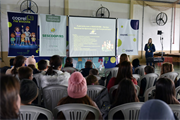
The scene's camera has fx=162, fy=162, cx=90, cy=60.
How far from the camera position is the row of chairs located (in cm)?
128

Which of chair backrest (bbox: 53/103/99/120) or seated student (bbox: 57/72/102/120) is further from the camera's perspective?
seated student (bbox: 57/72/102/120)

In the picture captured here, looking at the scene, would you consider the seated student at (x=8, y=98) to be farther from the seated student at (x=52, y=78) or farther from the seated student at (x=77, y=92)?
the seated student at (x=52, y=78)

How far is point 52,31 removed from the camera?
5.65m

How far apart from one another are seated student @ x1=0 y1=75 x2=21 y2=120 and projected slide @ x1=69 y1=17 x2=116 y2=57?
5.19 m

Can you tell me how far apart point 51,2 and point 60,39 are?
241cm

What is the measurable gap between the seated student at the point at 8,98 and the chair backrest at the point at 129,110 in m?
0.86

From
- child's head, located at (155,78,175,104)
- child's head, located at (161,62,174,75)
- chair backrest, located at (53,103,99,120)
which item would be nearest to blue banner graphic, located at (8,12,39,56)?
child's head, located at (161,62,174,75)

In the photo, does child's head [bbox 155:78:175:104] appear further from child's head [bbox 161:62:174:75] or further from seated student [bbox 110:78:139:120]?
child's head [bbox 161:62:174:75]

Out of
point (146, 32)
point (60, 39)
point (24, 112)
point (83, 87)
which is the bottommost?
point (24, 112)

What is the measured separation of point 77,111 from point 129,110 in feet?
1.50

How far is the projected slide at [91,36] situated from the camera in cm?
597

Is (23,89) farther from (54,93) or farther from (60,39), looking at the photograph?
(60,39)

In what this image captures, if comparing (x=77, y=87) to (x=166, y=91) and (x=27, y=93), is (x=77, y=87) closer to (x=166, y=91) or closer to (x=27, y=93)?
(x=27, y=93)

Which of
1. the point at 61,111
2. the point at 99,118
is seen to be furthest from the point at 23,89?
the point at 99,118
